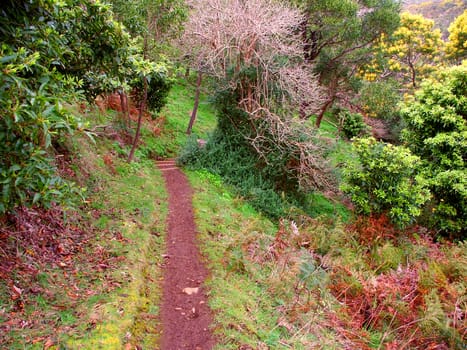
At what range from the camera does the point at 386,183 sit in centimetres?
1170

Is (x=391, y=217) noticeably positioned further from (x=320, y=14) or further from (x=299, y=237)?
(x=320, y=14)

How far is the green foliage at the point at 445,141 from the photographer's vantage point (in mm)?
12219

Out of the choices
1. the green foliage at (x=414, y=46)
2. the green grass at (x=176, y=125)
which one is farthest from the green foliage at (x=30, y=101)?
the green foliage at (x=414, y=46)

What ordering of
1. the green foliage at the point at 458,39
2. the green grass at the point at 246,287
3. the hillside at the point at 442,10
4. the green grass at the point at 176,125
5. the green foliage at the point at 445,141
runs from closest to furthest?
the green grass at the point at 246,287 → the green foliage at the point at 445,141 → the green grass at the point at 176,125 → the green foliage at the point at 458,39 → the hillside at the point at 442,10

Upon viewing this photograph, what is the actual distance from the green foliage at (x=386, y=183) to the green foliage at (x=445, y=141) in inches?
40.2

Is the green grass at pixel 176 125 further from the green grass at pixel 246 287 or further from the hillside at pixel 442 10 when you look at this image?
the hillside at pixel 442 10

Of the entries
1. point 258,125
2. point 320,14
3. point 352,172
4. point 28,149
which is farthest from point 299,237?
point 320,14

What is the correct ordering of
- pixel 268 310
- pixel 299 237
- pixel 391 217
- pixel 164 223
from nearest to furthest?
pixel 268 310 → pixel 164 223 → pixel 299 237 → pixel 391 217

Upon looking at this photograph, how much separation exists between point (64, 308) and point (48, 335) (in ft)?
1.87

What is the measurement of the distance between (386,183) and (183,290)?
8251mm

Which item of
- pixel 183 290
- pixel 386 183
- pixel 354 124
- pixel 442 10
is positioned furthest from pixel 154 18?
pixel 442 10

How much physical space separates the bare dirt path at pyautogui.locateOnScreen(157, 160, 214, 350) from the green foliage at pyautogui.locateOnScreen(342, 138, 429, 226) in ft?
20.1

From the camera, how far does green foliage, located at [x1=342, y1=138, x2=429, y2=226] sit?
11.5m

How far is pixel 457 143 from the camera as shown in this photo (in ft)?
40.0
